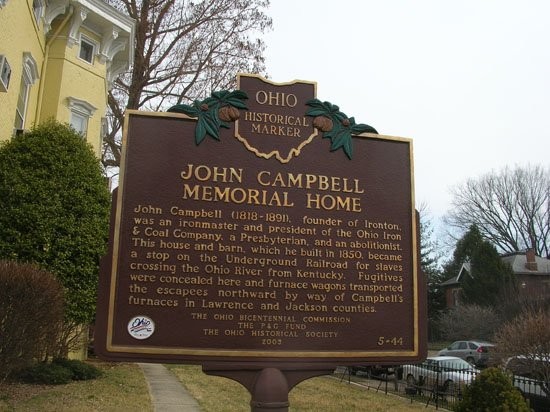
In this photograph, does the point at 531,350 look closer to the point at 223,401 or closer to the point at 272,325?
the point at 223,401

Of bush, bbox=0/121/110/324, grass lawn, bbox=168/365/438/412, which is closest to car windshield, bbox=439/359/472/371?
grass lawn, bbox=168/365/438/412

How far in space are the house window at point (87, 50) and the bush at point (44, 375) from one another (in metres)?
Answer: 10.5

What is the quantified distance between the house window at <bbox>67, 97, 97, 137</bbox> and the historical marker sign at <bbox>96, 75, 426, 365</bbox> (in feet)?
47.5

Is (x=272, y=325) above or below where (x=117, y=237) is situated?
below

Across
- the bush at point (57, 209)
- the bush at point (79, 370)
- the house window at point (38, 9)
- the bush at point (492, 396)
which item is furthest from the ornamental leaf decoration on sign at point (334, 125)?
the house window at point (38, 9)

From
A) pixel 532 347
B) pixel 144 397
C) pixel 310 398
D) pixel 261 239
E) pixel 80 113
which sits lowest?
pixel 310 398

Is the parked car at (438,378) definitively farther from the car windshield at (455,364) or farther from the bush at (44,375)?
the bush at (44,375)

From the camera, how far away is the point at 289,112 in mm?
4898

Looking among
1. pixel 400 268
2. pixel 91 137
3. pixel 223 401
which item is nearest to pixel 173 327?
pixel 400 268

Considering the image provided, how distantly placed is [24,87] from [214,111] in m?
13.1

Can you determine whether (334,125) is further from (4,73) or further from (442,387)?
(442,387)

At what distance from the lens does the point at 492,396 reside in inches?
321

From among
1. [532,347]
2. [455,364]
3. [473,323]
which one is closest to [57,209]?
[532,347]

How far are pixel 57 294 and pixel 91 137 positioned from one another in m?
9.51
